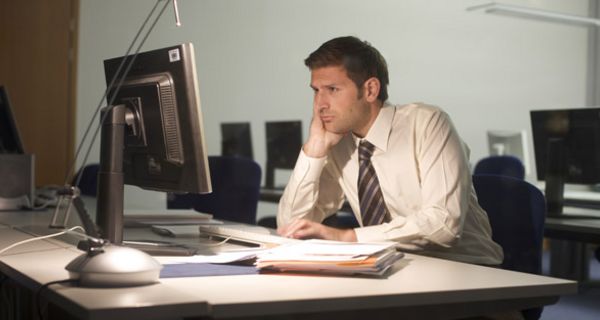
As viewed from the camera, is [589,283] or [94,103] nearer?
[589,283]

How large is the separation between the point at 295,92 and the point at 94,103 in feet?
5.86

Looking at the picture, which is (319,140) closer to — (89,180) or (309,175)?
(309,175)

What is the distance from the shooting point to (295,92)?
6.34 meters

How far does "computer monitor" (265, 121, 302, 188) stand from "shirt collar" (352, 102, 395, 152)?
8.70ft

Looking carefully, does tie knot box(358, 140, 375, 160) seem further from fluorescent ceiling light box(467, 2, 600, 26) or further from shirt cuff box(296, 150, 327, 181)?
fluorescent ceiling light box(467, 2, 600, 26)

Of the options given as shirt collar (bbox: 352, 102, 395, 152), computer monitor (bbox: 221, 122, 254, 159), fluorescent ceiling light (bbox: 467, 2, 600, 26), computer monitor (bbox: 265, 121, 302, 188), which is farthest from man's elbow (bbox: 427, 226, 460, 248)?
fluorescent ceiling light (bbox: 467, 2, 600, 26)

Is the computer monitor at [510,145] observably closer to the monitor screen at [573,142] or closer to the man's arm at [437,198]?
the monitor screen at [573,142]

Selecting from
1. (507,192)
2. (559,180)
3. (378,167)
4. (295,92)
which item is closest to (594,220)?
(559,180)

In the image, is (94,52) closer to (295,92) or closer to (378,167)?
(295,92)

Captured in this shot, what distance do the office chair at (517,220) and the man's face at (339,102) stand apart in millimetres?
457

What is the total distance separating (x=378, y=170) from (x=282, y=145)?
9.30 ft

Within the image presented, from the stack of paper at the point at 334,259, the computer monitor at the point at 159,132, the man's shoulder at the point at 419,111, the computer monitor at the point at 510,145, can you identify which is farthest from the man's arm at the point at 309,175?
the computer monitor at the point at 510,145

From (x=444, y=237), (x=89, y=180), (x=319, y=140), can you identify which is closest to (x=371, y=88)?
(x=319, y=140)

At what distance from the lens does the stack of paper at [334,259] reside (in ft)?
4.67
